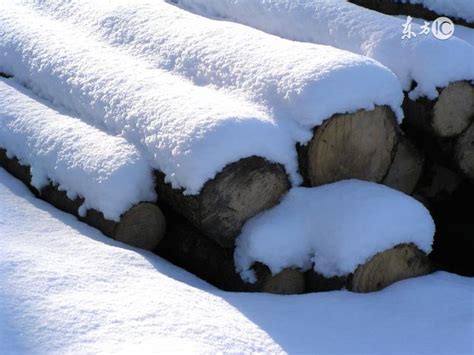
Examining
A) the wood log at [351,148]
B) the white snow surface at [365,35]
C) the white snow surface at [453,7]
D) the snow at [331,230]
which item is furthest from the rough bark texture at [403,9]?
the snow at [331,230]

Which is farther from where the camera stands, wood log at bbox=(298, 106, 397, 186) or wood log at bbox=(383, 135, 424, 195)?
wood log at bbox=(383, 135, 424, 195)

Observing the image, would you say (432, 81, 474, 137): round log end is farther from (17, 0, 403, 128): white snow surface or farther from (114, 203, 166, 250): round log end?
(114, 203, 166, 250): round log end

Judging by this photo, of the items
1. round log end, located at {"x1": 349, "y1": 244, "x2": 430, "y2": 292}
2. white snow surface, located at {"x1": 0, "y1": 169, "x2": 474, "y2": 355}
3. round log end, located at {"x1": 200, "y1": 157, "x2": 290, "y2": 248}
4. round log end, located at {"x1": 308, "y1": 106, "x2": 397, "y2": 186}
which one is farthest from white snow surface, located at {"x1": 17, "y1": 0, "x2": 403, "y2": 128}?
white snow surface, located at {"x1": 0, "y1": 169, "x2": 474, "y2": 355}

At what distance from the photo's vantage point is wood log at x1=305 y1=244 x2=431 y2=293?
3.04 meters

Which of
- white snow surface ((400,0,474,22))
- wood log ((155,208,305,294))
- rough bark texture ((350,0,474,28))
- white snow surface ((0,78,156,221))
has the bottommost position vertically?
wood log ((155,208,305,294))

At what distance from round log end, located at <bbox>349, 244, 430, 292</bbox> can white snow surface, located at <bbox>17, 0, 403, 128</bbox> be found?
595mm

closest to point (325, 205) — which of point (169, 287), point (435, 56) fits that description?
point (169, 287)

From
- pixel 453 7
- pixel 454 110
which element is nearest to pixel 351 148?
pixel 454 110

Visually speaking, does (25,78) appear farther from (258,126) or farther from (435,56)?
(435,56)

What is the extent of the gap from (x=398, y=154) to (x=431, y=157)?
0.63ft

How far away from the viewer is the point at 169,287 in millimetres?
2896

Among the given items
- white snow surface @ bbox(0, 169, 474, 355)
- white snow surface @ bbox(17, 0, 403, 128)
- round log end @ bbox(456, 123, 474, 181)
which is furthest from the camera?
round log end @ bbox(456, 123, 474, 181)

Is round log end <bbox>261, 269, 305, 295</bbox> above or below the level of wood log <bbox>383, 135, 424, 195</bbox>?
below

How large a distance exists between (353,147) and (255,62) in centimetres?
56
